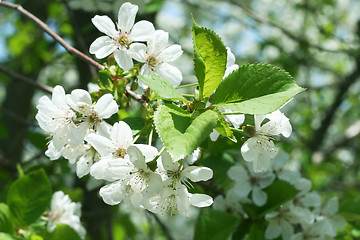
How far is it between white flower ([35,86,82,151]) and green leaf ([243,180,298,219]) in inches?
29.1

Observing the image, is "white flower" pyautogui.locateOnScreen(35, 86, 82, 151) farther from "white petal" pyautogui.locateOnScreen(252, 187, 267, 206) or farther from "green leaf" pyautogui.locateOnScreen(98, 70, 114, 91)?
"white petal" pyautogui.locateOnScreen(252, 187, 267, 206)

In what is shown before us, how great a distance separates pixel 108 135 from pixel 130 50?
0.24m

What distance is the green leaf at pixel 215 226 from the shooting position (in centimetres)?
140

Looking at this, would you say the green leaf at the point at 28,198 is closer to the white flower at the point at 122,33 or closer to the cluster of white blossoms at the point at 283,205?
the white flower at the point at 122,33

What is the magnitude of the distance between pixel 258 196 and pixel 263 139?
1.59ft

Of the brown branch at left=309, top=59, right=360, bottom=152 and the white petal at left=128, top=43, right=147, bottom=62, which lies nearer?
the white petal at left=128, top=43, right=147, bottom=62

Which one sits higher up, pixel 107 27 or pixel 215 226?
pixel 107 27

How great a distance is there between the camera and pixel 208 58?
89 centimetres

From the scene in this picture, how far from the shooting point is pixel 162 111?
0.82 meters

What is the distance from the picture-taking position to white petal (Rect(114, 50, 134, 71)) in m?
1.02

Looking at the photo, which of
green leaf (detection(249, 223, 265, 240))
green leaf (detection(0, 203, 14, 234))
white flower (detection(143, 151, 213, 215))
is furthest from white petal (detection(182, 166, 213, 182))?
green leaf (detection(0, 203, 14, 234))

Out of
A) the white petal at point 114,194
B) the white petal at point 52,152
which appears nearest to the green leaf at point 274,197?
the white petal at point 114,194

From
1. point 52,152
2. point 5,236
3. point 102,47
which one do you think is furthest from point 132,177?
point 5,236

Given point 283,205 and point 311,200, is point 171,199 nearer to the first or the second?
point 283,205
